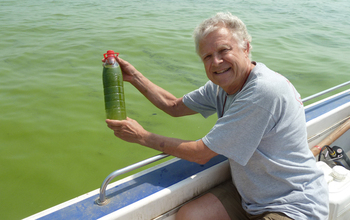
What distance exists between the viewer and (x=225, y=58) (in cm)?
171

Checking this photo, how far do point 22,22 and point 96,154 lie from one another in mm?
6564

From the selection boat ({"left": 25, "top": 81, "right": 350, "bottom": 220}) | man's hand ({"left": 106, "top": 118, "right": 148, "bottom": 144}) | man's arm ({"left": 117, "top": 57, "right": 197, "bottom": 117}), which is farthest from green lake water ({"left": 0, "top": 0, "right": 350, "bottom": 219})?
man's hand ({"left": 106, "top": 118, "right": 148, "bottom": 144})

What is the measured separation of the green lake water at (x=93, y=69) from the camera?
2.94 meters

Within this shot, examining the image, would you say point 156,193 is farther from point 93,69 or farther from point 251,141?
point 93,69

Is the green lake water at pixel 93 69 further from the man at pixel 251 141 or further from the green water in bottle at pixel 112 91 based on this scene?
the man at pixel 251 141

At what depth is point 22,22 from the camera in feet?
26.6

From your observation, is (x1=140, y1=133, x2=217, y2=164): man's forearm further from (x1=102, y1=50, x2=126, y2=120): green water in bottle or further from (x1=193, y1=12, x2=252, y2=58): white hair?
(x1=193, y1=12, x2=252, y2=58): white hair

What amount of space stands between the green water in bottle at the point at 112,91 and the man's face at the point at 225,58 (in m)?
0.57

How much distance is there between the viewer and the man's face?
1.71m

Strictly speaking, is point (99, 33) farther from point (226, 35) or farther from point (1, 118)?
point (226, 35)

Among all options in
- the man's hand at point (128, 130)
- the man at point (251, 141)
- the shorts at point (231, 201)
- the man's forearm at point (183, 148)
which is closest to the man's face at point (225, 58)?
the man at point (251, 141)

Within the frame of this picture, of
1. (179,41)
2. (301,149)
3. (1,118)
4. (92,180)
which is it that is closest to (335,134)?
(301,149)

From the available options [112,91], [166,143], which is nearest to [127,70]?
[112,91]

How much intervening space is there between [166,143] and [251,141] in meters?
0.52
